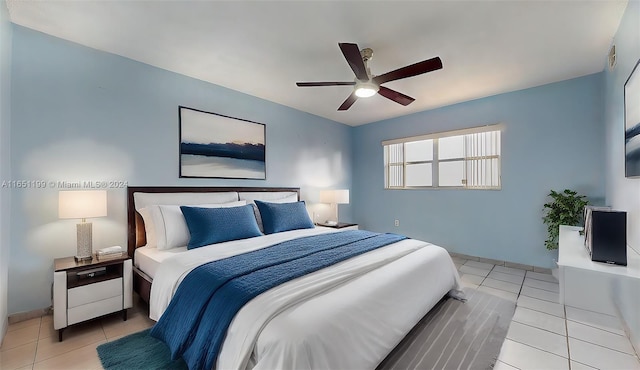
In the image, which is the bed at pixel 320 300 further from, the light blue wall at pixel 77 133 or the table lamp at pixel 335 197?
the table lamp at pixel 335 197

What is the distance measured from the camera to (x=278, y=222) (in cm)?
329

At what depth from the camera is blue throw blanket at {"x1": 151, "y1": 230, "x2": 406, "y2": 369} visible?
1400mm

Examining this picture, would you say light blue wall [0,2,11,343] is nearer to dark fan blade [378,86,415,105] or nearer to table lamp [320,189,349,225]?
dark fan blade [378,86,415,105]

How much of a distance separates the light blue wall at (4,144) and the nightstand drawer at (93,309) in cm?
44

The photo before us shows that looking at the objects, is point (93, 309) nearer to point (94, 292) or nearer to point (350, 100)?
point (94, 292)

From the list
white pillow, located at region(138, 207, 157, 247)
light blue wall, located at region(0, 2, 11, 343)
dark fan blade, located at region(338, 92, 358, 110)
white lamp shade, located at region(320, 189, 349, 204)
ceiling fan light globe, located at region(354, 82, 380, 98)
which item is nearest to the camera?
light blue wall, located at region(0, 2, 11, 343)

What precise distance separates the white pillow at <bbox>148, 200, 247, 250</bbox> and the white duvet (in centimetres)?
46

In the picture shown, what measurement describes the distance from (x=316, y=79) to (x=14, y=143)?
2.91 metres

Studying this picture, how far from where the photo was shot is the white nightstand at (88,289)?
80.7 inches

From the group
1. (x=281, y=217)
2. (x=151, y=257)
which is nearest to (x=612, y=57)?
(x=281, y=217)

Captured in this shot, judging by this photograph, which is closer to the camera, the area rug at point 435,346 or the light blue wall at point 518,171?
the area rug at point 435,346

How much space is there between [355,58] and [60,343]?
3.18 m

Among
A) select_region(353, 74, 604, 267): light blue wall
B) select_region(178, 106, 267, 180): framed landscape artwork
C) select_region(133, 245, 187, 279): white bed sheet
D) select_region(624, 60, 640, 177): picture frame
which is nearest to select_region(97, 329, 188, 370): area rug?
select_region(133, 245, 187, 279): white bed sheet

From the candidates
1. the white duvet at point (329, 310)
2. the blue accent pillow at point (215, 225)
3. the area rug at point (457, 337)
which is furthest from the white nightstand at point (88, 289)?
the area rug at point (457, 337)
